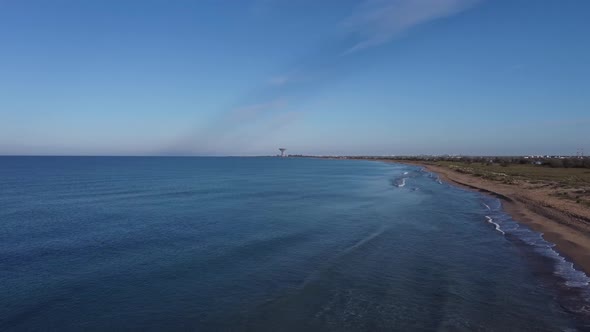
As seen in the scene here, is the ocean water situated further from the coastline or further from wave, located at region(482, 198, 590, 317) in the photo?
the coastline

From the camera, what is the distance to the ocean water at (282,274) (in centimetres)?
1226

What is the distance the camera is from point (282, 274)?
658 inches

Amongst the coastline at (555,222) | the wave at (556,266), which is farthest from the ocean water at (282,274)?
the coastline at (555,222)

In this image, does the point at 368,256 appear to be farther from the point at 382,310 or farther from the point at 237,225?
the point at 237,225

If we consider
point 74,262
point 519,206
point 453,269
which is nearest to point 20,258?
point 74,262

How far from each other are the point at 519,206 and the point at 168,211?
3188 centimetres

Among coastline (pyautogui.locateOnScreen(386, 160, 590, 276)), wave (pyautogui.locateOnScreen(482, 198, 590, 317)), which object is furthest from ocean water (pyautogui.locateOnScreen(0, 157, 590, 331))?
coastline (pyautogui.locateOnScreen(386, 160, 590, 276))

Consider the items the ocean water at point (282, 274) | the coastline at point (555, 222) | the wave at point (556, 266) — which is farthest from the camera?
the coastline at point (555, 222)

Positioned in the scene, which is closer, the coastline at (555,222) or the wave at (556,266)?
the wave at (556,266)

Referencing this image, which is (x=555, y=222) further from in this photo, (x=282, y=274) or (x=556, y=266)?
(x=282, y=274)

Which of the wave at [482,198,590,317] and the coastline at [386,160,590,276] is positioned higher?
the coastline at [386,160,590,276]

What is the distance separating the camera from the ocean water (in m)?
12.3

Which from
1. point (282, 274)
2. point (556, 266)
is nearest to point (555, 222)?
point (556, 266)

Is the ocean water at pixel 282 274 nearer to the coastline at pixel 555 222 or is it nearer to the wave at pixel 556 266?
the wave at pixel 556 266
